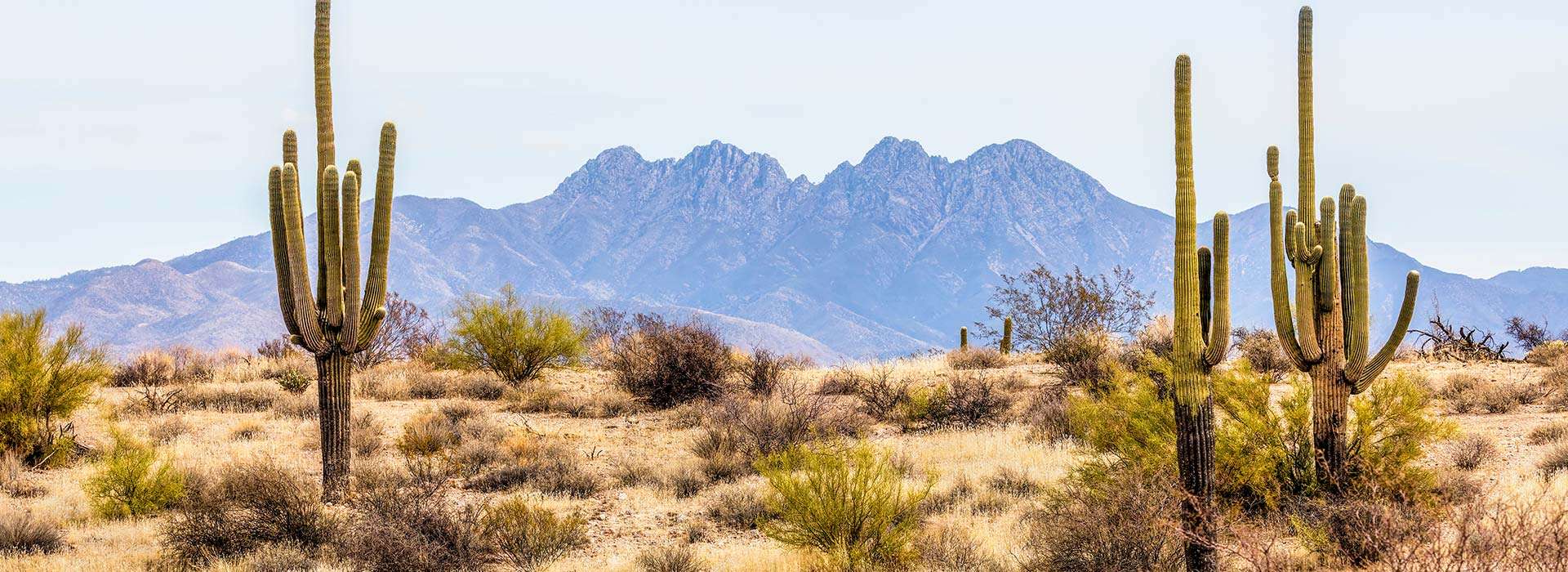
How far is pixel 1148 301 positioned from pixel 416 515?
2551cm

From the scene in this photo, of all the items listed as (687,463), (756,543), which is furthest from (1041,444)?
(756,543)

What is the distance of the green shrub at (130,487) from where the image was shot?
1166 centimetres

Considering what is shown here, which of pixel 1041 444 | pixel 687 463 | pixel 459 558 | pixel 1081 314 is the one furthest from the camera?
pixel 1081 314

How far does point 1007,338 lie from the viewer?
90.2ft

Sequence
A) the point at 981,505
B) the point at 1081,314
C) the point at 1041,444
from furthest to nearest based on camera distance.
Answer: the point at 1081,314, the point at 1041,444, the point at 981,505

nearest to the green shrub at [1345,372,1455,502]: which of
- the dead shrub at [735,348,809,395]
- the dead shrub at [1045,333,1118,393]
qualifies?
the dead shrub at [1045,333,1118,393]

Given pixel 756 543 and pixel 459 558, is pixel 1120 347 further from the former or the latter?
pixel 459 558

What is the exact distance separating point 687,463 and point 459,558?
4.89 m

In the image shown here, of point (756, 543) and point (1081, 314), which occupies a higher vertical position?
point (1081, 314)

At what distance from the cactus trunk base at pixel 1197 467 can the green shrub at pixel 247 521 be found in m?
7.37

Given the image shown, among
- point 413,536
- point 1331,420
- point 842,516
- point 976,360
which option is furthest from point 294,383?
point 1331,420

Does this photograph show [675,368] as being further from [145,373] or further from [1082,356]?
[145,373]

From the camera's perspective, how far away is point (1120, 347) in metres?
22.5

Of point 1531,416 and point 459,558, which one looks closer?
point 459,558
